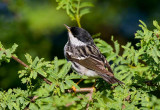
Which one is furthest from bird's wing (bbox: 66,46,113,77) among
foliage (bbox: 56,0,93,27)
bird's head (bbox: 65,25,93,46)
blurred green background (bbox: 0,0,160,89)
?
blurred green background (bbox: 0,0,160,89)

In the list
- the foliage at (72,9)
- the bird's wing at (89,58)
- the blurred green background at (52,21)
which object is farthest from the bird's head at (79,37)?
the blurred green background at (52,21)

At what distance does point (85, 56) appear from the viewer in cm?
529

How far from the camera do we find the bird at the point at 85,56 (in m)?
4.75

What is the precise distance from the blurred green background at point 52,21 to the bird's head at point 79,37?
821 mm

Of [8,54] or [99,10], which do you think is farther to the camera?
[99,10]

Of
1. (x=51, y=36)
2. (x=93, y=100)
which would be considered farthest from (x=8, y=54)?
(x=51, y=36)

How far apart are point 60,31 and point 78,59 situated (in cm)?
175

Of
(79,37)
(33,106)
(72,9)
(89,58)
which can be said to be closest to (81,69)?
(89,58)

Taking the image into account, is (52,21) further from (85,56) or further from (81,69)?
(81,69)

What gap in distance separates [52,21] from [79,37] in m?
1.23

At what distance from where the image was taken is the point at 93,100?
12.1 feet

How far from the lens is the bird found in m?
4.75

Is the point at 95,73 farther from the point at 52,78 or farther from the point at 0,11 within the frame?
the point at 0,11

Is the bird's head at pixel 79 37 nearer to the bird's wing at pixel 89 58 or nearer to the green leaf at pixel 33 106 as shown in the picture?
the bird's wing at pixel 89 58
